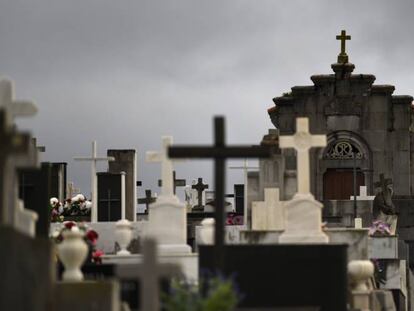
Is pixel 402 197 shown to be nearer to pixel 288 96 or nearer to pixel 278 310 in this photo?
pixel 288 96

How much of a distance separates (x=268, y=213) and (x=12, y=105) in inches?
416

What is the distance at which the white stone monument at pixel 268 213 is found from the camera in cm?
2859

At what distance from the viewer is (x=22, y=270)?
1606 cm

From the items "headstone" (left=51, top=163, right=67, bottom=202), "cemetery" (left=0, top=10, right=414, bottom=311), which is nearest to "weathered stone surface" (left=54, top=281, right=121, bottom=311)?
"cemetery" (left=0, top=10, right=414, bottom=311)

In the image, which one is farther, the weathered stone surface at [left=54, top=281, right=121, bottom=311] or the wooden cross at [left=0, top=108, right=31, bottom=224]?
the weathered stone surface at [left=54, top=281, right=121, bottom=311]

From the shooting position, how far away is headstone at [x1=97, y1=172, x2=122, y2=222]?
39438 mm

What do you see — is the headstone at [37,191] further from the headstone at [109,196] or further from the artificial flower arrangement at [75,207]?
the headstone at [109,196]

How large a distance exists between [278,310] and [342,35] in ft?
112

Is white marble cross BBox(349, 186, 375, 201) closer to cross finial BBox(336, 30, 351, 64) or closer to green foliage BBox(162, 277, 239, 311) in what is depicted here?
cross finial BBox(336, 30, 351, 64)

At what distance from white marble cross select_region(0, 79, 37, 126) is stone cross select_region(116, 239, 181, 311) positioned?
295 cm

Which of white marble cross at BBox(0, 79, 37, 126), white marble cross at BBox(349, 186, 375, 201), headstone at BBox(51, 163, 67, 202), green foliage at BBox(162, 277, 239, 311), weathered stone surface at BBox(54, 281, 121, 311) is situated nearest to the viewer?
weathered stone surface at BBox(54, 281, 121, 311)

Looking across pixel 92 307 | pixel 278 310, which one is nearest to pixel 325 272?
pixel 278 310

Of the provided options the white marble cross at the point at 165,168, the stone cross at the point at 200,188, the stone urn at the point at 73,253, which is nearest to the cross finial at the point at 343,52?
the stone cross at the point at 200,188

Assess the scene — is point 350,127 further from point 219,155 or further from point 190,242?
point 219,155
